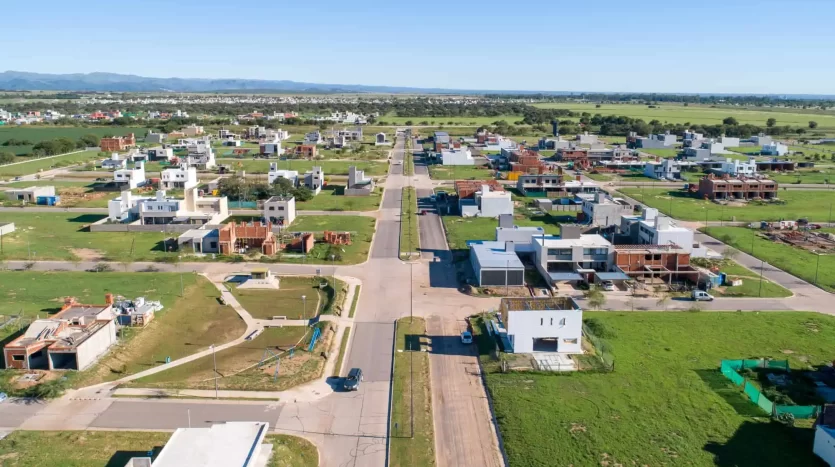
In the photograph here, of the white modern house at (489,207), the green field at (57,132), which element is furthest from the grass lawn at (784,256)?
the green field at (57,132)

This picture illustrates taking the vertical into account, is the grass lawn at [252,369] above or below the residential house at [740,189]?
below

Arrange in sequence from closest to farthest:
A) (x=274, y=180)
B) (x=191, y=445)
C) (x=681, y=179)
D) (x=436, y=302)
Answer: (x=191, y=445) → (x=436, y=302) → (x=274, y=180) → (x=681, y=179)

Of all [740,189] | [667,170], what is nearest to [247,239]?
[740,189]

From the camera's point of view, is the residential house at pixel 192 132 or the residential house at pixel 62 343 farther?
the residential house at pixel 192 132

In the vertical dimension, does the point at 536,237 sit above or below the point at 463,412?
above

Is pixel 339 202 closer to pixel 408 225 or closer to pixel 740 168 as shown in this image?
pixel 408 225

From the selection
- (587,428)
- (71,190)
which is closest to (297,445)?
(587,428)

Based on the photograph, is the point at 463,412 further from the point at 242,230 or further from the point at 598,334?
the point at 242,230

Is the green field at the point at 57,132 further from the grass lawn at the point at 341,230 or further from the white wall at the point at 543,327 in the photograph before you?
the white wall at the point at 543,327
